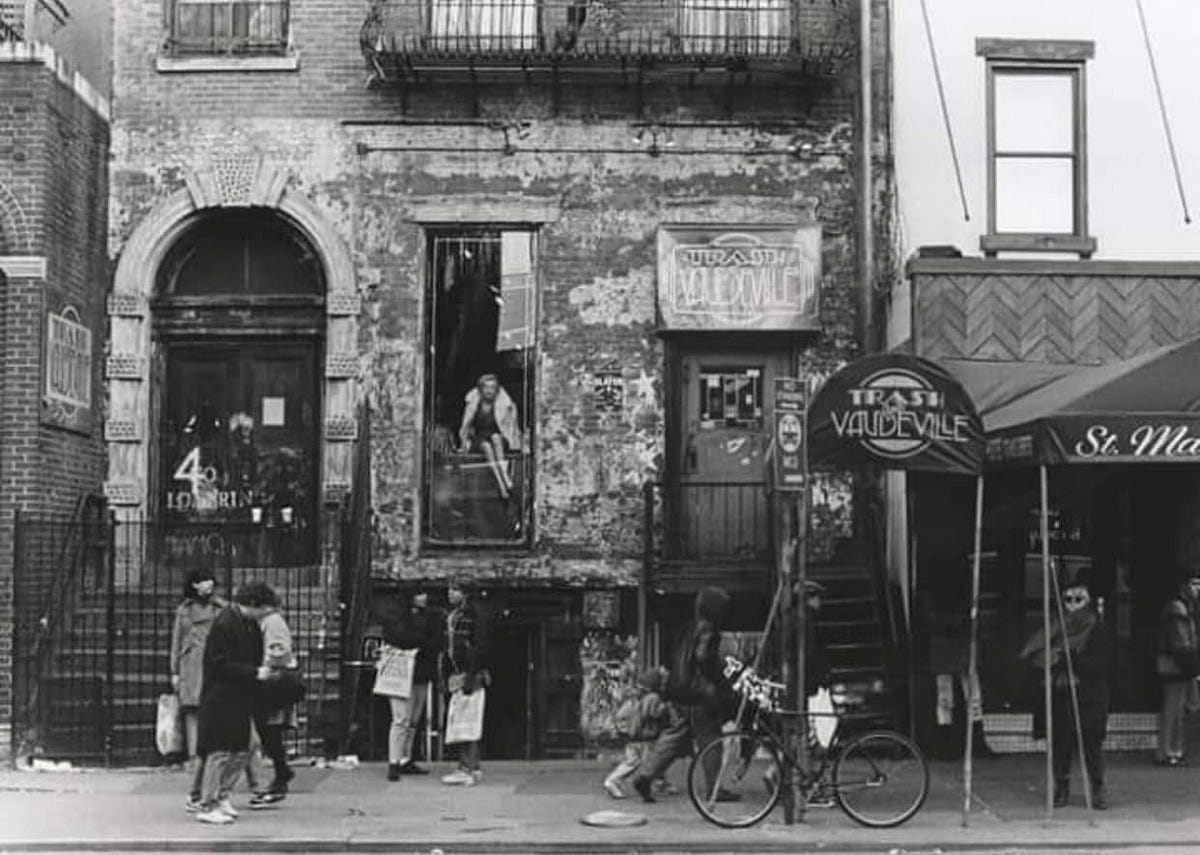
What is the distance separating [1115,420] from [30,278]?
9496 mm

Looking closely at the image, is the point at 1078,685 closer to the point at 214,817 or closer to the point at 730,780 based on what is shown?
the point at 730,780

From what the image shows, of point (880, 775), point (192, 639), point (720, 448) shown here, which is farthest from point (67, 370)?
point (880, 775)

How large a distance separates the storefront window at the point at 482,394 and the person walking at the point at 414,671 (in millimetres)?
2231

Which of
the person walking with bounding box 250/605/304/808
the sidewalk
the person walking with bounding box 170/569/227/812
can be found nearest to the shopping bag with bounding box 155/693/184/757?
the person walking with bounding box 170/569/227/812

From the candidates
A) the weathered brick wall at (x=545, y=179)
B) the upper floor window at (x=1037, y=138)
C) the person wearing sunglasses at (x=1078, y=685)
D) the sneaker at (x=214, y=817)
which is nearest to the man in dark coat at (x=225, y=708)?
the sneaker at (x=214, y=817)

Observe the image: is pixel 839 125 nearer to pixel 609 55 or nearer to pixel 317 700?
pixel 609 55

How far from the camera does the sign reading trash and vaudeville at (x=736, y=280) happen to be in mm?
16750

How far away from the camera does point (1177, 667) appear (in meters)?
15.0

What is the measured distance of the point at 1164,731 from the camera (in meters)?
15.3

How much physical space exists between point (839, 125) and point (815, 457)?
5.33m

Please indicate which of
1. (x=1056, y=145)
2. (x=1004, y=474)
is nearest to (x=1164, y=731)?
(x=1004, y=474)

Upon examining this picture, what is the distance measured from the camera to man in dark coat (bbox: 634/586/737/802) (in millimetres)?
12641

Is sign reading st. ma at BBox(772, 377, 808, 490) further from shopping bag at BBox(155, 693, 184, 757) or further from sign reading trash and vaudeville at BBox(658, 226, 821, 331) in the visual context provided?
shopping bag at BBox(155, 693, 184, 757)

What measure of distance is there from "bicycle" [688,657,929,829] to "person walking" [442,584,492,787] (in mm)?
2498
